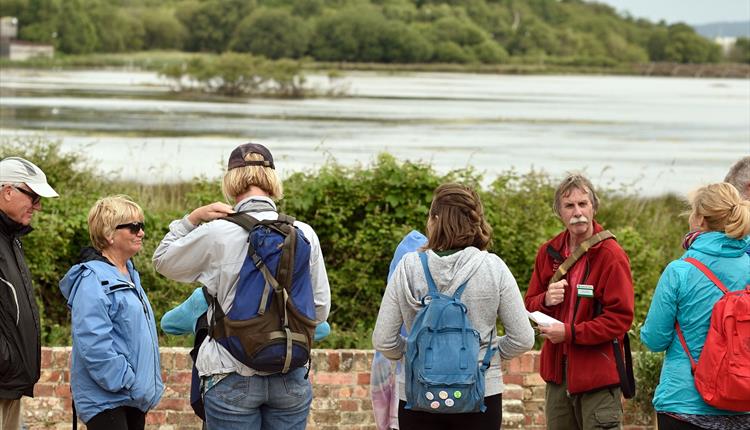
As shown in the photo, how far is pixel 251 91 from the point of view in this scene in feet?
204

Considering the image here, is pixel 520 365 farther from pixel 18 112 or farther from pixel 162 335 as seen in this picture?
pixel 18 112

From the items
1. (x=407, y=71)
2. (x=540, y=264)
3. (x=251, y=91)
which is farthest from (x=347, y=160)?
(x=407, y=71)

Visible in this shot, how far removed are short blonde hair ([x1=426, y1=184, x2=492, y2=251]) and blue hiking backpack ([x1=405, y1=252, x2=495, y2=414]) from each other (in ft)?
0.85

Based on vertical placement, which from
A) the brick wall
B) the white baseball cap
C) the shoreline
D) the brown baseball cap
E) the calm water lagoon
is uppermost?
the brown baseball cap

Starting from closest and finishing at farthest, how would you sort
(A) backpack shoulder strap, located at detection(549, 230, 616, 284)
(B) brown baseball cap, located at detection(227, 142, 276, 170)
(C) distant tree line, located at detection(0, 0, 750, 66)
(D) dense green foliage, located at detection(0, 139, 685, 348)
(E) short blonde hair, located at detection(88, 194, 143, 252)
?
(B) brown baseball cap, located at detection(227, 142, 276, 170) < (E) short blonde hair, located at detection(88, 194, 143, 252) < (A) backpack shoulder strap, located at detection(549, 230, 616, 284) < (D) dense green foliage, located at detection(0, 139, 685, 348) < (C) distant tree line, located at detection(0, 0, 750, 66)

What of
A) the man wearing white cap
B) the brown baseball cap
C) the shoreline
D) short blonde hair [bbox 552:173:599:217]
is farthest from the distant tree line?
the brown baseball cap

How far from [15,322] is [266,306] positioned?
51.9 inches

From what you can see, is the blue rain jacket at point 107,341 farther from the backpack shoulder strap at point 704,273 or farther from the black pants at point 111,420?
the backpack shoulder strap at point 704,273

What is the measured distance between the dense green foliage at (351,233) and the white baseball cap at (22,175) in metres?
3.72

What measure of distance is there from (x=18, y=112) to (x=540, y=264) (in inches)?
1265

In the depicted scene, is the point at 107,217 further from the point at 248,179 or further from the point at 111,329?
the point at 248,179

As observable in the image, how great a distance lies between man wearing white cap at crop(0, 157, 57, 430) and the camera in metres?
5.30

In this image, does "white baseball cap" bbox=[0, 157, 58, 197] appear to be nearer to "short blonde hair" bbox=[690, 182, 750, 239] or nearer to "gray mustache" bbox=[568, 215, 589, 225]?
"gray mustache" bbox=[568, 215, 589, 225]

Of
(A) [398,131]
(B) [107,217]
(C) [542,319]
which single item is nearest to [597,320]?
(C) [542,319]
